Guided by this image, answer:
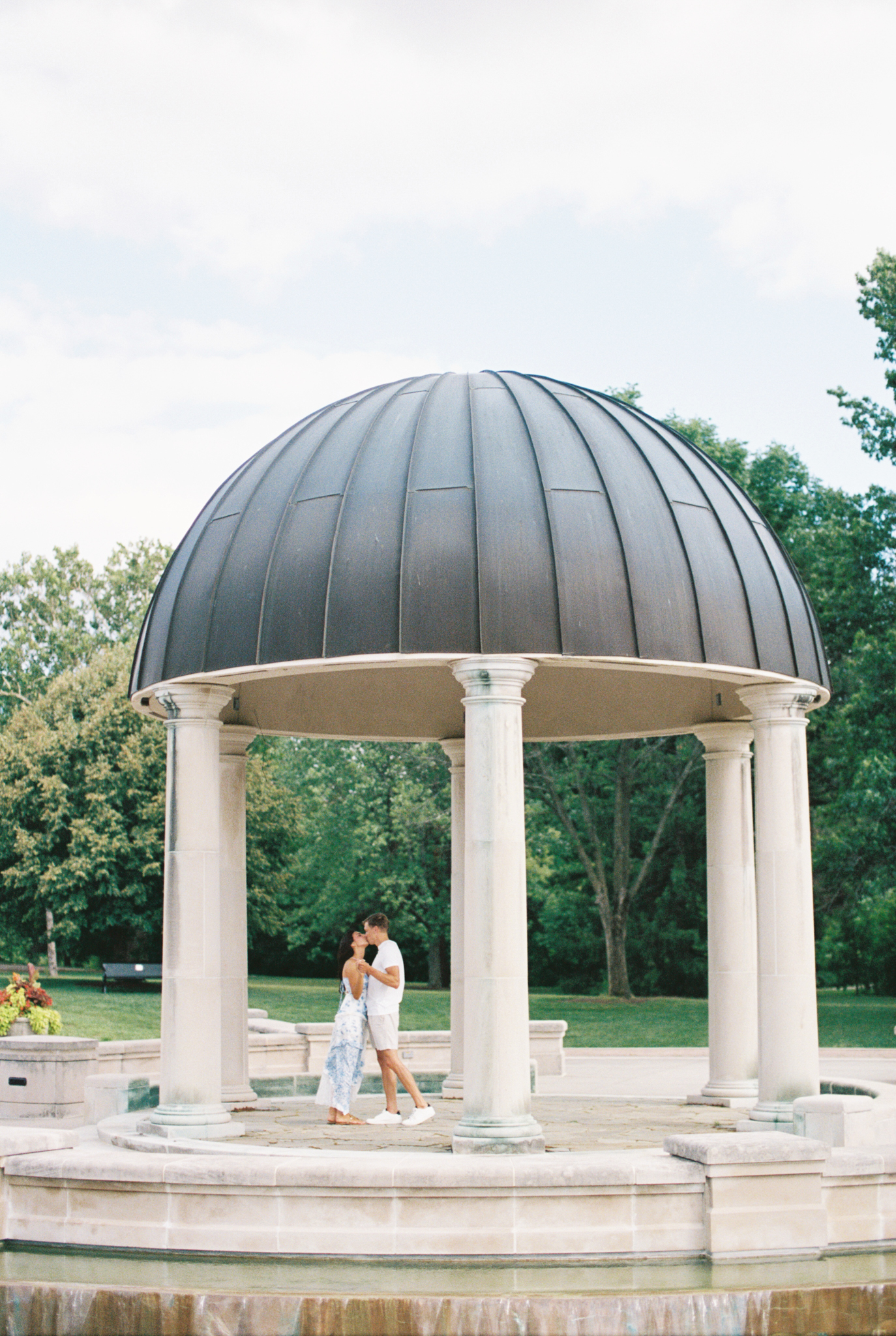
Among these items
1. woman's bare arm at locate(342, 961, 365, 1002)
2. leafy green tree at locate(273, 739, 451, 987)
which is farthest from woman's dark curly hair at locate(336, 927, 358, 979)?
leafy green tree at locate(273, 739, 451, 987)

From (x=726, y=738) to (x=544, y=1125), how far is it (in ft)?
20.0

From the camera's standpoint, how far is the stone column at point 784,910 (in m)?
16.4

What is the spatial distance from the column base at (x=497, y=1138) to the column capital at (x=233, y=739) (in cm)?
738

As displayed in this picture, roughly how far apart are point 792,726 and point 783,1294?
7.14 metres

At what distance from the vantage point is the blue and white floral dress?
17.6 meters

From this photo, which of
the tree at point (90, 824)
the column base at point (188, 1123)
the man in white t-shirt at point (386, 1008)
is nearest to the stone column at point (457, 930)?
the man in white t-shirt at point (386, 1008)

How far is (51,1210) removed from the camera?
1384cm

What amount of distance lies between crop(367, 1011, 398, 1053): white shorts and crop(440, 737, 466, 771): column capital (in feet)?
17.3

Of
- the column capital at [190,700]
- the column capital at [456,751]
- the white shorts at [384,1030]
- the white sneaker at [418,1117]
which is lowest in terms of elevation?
the white sneaker at [418,1117]

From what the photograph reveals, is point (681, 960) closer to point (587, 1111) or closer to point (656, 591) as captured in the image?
point (587, 1111)

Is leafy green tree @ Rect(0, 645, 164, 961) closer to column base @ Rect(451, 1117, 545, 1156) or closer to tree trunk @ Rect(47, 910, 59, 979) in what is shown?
tree trunk @ Rect(47, 910, 59, 979)

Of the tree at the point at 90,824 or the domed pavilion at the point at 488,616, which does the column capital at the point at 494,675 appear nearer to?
the domed pavilion at the point at 488,616

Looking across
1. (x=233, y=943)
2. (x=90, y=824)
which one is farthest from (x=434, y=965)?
(x=233, y=943)

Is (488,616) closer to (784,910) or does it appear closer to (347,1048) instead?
(784,910)
